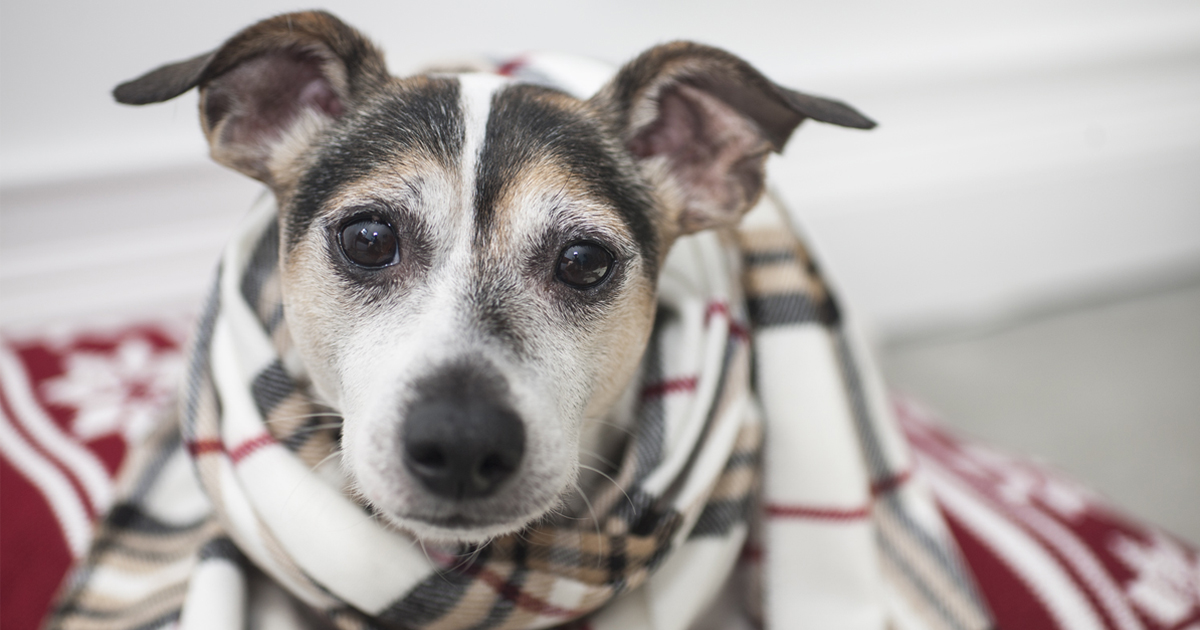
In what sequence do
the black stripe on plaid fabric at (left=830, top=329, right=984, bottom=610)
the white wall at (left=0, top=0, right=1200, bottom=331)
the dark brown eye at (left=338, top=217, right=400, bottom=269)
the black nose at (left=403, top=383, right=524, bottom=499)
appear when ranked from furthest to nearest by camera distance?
the white wall at (left=0, top=0, right=1200, bottom=331)
the black stripe on plaid fabric at (left=830, top=329, right=984, bottom=610)
the dark brown eye at (left=338, top=217, right=400, bottom=269)
the black nose at (left=403, top=383, right=524, bottom=499)

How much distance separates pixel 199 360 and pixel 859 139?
2154 millimetres

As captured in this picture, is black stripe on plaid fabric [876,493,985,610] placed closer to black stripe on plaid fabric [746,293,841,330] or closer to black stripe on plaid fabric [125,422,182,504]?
black stripe on plaid fabric [746,293,841,330]

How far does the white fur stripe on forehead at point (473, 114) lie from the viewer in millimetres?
1021

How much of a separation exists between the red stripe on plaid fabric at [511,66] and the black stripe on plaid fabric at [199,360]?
641 mm

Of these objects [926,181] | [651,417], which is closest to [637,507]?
[651,417]

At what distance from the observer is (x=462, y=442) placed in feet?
2.72

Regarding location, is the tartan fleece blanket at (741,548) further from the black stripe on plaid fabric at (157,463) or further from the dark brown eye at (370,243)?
the dark brown eye at (370,243)

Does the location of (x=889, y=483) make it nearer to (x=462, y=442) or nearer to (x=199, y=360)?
(x=462, y=442)

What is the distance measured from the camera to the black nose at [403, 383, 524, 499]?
0.83 m

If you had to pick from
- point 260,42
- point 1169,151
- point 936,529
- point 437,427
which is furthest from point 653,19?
point 1169,151

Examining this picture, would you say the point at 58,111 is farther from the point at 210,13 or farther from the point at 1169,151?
the point at 1169,151

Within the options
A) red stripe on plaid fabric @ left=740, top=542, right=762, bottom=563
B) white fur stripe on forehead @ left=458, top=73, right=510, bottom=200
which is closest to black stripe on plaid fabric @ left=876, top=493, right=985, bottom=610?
red stripe on plaid fabric @ left=740, top=542, right=762, bottom=563

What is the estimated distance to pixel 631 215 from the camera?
1129 millimetres

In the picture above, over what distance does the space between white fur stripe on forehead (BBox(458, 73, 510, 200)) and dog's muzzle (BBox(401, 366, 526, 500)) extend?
0.28 metres
